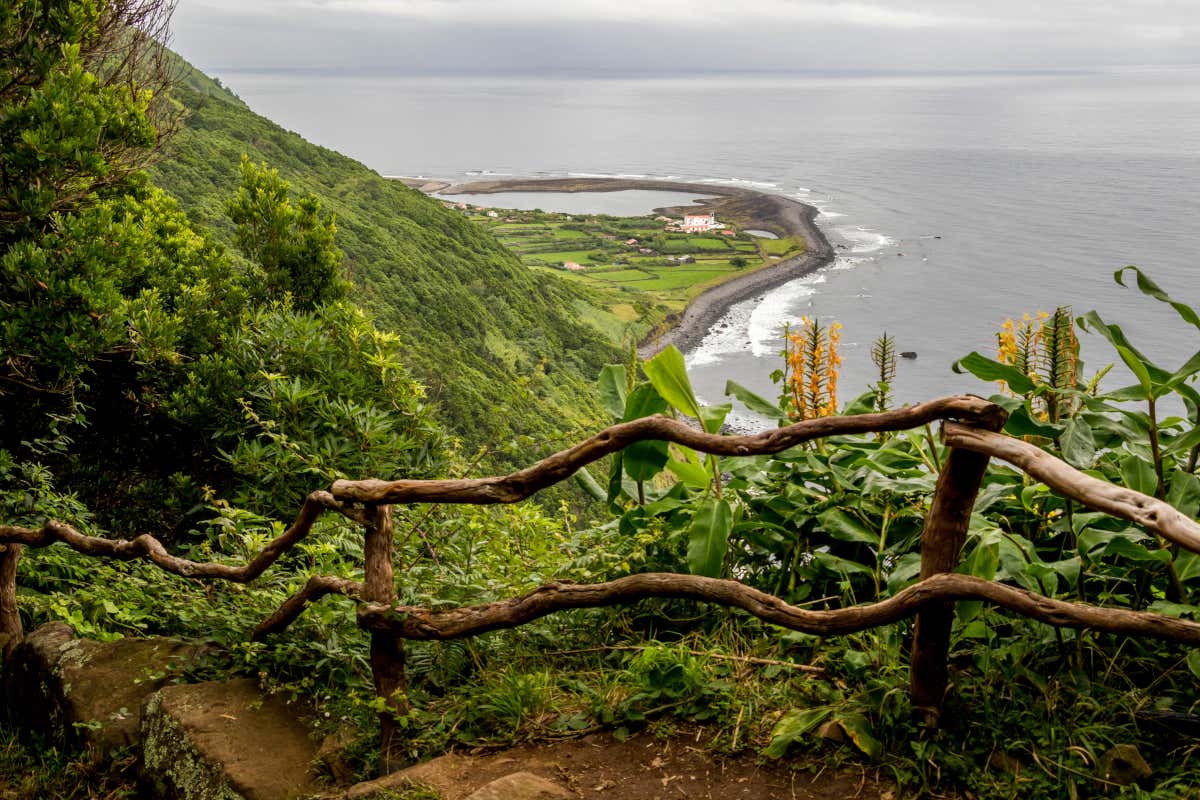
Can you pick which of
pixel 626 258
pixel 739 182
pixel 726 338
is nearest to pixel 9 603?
pixel 726 338

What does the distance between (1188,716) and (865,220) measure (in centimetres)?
3918

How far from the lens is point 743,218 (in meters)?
49.3

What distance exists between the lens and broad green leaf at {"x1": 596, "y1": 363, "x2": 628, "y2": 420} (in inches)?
139

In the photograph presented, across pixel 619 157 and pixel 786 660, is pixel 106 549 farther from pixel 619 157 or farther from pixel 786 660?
pixel 619 157

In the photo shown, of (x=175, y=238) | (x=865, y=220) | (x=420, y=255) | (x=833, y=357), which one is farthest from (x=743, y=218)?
(x=833, y=357)

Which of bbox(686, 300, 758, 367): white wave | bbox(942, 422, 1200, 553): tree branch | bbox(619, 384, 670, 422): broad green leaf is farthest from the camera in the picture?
bbox(686, 300, 758, 367): white wave

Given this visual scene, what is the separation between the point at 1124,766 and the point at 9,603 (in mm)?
4214

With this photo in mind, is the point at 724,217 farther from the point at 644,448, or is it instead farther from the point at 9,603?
the point at 644,448

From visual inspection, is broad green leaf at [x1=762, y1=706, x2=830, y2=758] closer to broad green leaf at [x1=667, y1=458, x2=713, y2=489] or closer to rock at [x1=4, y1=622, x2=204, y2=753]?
broad green leaf at [x1=667, y1=458, x2=713, y2=489]

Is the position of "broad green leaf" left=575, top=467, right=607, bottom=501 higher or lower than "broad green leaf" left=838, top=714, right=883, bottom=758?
higher

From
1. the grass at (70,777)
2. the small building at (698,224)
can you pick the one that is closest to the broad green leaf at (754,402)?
the grass at (70,777)

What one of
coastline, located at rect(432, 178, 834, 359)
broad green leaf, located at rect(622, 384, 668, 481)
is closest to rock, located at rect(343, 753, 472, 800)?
broad green leaf, located at rect(622, 384, 668, 481)

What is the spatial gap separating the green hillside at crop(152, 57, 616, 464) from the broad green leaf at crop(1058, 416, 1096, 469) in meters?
12.9

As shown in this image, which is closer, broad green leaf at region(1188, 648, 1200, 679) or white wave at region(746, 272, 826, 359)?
broad green leaf at region(1188, 648, 1200, 679)
